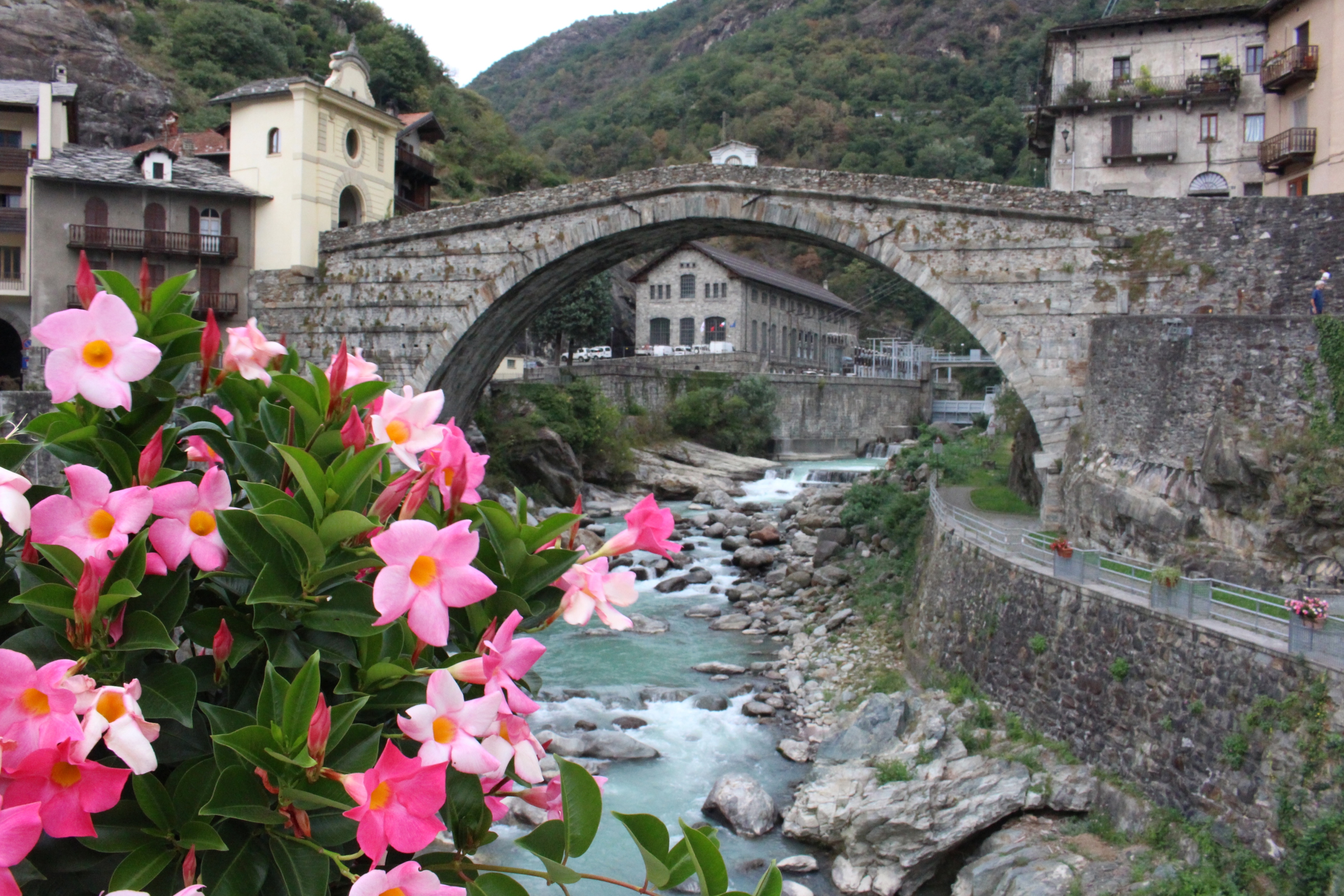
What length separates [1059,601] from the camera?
10477 mm

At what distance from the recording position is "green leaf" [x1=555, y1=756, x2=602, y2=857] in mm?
1509

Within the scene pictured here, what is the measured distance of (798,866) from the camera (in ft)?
30.6

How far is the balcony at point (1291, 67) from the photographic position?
57.9 feet

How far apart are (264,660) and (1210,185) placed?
73.7 feet

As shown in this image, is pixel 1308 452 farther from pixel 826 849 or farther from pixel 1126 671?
pixel 826 849

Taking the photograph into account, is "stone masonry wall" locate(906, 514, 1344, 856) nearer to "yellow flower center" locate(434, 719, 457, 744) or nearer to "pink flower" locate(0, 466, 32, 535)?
"yellow flower center" locate(434, 719, 457, 744)

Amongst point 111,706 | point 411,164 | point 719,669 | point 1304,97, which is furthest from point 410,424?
point 411,164

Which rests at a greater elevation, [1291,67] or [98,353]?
[1291,67]

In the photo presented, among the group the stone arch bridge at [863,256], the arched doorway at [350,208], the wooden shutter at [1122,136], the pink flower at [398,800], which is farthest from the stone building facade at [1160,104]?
the pink flower at [398,800]

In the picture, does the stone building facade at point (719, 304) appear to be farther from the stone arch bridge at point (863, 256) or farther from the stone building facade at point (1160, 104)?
the stone arch bridge at point (863, 256)

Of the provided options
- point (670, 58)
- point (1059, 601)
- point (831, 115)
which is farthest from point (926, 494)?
point (670, 58)

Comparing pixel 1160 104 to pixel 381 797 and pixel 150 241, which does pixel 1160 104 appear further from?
pixel 381 797

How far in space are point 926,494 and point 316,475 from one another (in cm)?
1729

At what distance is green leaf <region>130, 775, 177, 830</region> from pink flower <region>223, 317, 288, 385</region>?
31.8 inches
